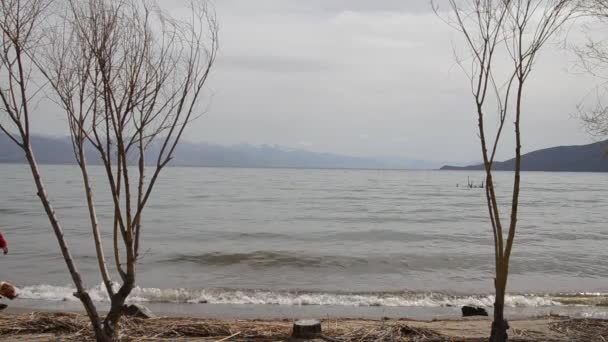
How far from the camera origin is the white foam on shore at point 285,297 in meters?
12.8

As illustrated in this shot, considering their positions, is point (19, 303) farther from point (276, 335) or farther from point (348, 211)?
point (348, 211)

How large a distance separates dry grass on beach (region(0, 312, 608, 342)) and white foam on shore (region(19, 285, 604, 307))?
17.7ft

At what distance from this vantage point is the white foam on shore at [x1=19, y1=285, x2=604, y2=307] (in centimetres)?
1277

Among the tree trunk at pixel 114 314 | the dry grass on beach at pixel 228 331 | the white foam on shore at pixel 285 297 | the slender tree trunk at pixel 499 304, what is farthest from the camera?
the white foam on shore at pixel 285 297

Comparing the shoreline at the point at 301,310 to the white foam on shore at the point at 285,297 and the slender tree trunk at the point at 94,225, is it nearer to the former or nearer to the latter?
the white foam on shore at the point at 285,297

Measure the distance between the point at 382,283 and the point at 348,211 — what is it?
2413cm

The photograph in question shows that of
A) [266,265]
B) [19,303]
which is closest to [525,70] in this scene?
[19,303]

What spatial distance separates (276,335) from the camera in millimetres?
6598

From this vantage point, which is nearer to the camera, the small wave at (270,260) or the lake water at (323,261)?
the lake water at (323,261)

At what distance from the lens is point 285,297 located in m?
13.3

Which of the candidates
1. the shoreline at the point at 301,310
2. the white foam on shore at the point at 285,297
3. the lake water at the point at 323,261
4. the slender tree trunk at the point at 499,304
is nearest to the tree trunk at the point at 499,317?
the slender tree trunk at the point at 499,304

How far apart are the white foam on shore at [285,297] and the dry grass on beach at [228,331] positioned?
17.7 feet

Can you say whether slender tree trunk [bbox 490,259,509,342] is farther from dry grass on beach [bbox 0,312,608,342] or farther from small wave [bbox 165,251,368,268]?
small wave [bbox 165,251,368,268]

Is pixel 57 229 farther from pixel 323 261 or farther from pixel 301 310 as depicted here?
pixel 323 261
